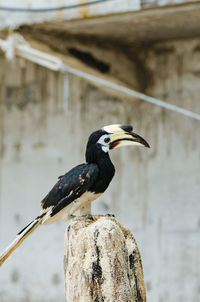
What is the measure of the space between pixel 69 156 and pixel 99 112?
363 millimetres

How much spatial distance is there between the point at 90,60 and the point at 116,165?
76 cm

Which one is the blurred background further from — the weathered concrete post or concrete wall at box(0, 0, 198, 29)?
the weathered concrete post

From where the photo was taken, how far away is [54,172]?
201 inches

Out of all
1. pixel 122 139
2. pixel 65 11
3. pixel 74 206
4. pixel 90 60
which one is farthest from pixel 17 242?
pixel 90 60

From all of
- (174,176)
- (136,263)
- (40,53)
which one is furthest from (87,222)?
(174,176)

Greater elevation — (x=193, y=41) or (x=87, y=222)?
(x=193, y=41)

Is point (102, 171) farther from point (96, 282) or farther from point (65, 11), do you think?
point (65, 11)

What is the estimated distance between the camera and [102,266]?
245cm

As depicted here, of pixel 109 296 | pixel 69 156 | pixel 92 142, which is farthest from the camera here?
pixel 69 156

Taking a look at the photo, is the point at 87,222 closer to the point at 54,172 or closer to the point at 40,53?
the point at 40,53

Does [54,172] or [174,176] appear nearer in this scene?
[174,176]

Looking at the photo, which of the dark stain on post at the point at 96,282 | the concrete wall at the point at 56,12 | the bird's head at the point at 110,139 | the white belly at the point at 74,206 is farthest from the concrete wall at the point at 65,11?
the dark stain on post at the point at 96,282

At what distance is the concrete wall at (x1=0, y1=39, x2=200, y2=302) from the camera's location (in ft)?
15.4

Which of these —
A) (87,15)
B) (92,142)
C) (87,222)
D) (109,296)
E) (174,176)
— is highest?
(87,15)
